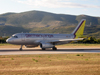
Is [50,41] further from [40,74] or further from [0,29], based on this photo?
[0,29]

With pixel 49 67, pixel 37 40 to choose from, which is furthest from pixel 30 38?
pixel 49 67

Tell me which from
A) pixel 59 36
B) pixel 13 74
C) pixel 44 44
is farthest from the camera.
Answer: pixel 59 36

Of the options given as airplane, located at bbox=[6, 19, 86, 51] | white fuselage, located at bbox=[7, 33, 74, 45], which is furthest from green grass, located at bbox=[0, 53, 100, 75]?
white fuselage, located at bbox=[7, 33, 74, 45]

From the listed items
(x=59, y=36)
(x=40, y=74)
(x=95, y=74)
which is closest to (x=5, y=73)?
(x=40, y=74)

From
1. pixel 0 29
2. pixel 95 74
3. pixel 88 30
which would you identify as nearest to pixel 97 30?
pixel 88 30

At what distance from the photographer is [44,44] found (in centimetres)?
3612

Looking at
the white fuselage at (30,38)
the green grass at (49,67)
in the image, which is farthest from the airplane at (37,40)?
the green grass at (49,67)

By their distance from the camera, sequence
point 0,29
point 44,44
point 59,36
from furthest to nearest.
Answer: point 0,29 → point 59,36 → point 44,44

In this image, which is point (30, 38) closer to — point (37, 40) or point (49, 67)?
point (37, 40)

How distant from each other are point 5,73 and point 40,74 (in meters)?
2.80

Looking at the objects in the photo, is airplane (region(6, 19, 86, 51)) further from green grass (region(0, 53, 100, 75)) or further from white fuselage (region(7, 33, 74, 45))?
green grass (region(0, 53, 100, 75))

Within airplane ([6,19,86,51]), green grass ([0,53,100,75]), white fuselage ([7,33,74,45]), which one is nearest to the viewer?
green grass ([0,53,100,75])

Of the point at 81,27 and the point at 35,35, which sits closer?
the point at 35,35

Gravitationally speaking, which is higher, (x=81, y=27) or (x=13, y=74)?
(x=81, y=27)
